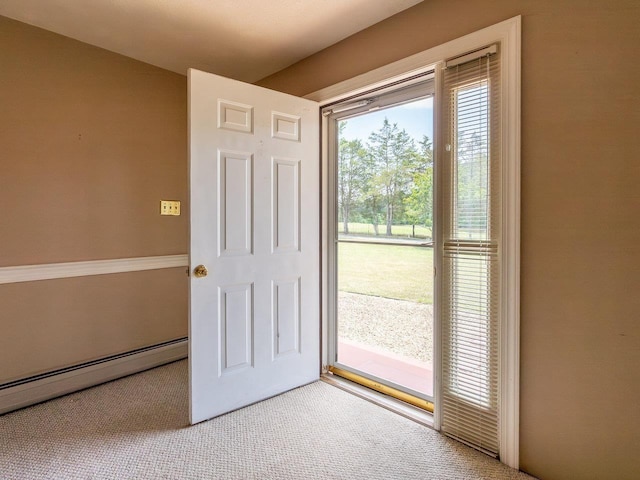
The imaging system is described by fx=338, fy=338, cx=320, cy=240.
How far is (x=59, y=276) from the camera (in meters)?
2.26

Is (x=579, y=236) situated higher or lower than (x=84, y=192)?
lower

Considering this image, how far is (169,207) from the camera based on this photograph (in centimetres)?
282

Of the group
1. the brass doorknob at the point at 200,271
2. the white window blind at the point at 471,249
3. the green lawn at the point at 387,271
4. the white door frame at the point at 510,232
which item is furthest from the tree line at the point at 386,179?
the brass doorknob at the point at 200,271

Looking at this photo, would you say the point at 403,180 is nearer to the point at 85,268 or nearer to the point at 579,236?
the point at 579,236

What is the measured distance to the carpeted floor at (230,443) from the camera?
5.13ft

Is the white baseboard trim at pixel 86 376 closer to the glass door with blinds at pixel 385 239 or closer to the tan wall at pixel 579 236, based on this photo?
the glass door with blinds at pixel 385 239

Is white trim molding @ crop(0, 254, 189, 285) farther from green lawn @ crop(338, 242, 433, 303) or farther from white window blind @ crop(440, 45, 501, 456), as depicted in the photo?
white window blind @ crop(440, 45, 501, 456)

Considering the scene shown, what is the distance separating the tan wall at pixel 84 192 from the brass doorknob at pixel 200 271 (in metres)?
1.04

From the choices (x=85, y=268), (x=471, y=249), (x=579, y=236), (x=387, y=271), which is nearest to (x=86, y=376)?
(x=85, y=268)

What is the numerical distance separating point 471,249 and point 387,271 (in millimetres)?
725

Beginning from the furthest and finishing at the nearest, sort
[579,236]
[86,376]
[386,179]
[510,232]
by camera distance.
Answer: [86,376] → [386,179] → [510,232] → [579,236]

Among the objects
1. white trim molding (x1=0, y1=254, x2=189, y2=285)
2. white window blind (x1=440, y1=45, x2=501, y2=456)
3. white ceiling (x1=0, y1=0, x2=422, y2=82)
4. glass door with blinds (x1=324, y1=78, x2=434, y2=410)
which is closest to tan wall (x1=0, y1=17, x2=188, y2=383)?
white trim molding (x1=0, y1=254, x2=189, y2=285)

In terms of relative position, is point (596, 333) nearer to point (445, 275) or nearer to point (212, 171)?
point (445, 275)

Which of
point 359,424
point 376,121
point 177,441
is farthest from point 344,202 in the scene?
point 177,441
